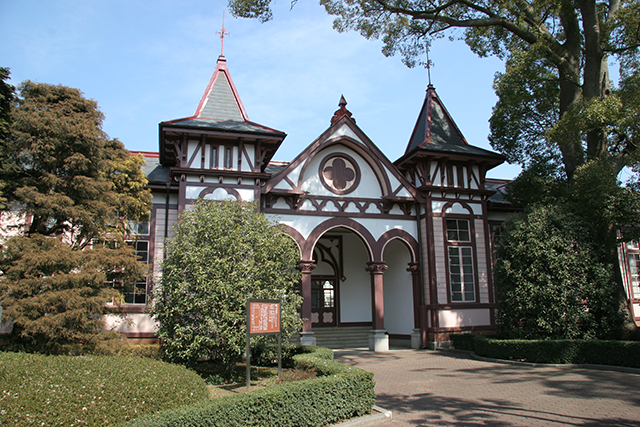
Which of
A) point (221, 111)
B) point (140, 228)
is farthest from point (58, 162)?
point (221, 111)

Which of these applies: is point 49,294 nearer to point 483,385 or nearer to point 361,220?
point 483,385

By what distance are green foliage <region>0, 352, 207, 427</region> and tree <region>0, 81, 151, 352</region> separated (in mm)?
2350

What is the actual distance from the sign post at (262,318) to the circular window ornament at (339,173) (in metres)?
9.14

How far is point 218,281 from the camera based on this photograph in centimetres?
1030

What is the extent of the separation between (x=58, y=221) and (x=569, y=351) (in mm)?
14795

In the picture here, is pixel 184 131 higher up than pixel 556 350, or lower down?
higher up

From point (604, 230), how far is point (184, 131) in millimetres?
14799

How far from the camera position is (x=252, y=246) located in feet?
37.1

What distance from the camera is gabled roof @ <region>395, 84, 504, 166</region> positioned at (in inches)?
747

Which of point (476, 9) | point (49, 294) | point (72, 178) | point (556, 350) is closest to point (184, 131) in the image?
point (72, 178)

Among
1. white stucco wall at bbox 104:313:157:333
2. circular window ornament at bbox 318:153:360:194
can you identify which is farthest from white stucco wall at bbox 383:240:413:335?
white stucco wall at bbox 104:313:157:333

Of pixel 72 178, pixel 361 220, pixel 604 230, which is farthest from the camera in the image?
pixel 361 220

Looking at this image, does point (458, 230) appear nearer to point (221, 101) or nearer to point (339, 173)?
point (339, 173)

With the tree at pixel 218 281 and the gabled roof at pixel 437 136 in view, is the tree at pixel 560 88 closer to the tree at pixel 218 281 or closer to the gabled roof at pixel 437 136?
the gabled roof at pixel 437 136
